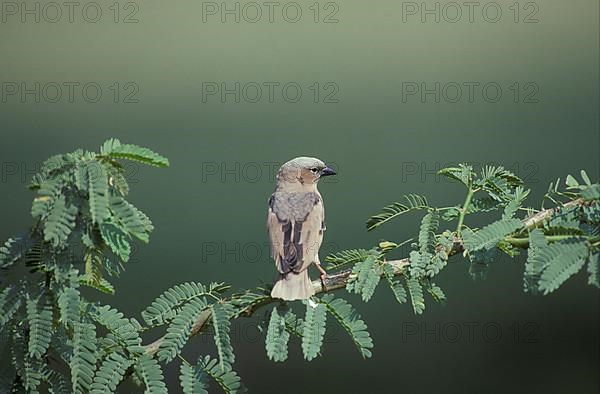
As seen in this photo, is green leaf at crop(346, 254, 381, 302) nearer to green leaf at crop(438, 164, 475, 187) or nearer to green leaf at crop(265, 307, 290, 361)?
green leaf at crop(265, 307, 290, 361)

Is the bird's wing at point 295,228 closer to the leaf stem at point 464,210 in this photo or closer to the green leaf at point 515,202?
the leaf stem at point 464,210

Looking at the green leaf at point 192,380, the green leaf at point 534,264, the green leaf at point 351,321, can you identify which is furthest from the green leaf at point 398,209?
the green leaf at point 192,380

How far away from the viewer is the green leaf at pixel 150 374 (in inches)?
72.4

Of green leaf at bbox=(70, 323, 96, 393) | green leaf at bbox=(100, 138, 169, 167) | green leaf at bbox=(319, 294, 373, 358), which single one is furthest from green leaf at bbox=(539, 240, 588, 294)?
green leaf at bbox=(70, 323, 96, 393)

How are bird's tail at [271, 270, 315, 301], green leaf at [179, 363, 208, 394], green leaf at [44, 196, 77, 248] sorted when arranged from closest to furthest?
green leaf at [44, 196, 77, 248]
green leaf at [179, 363, 208, 394]
bird's tail at [271, 270, 315, 301]

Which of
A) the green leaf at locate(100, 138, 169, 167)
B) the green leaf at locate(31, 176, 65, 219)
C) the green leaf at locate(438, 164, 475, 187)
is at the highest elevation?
the green leaf at locate(100, 138, 169, 167)

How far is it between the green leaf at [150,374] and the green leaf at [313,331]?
0.34m

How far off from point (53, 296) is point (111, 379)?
0.23 metres

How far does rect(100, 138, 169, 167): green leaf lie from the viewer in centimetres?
175

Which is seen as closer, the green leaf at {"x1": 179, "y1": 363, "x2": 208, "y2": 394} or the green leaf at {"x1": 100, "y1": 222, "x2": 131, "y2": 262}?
the green leaf at {"x1": 100, "y1": 222, "x2": 131, "y2": 262}

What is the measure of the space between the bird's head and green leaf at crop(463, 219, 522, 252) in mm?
1041

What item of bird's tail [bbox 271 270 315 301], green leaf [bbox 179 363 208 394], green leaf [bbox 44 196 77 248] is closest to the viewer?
green leaf [bbox 44 196 77 248]

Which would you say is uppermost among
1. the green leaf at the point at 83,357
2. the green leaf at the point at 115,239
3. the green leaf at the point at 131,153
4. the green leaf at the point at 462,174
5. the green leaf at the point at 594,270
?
the green leaf at the point at 131,153

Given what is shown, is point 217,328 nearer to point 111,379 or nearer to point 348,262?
point 111,379
